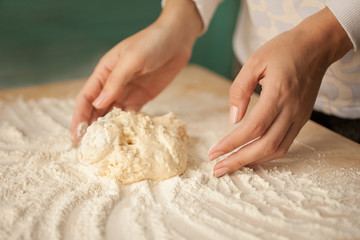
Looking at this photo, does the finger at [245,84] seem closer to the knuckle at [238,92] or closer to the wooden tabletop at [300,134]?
the knuckle at [238,92]

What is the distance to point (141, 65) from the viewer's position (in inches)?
47.6

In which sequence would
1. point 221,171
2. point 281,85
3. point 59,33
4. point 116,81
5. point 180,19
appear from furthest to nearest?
1. point 59,33
2. point 180,19
3. point 116,81
4. point 221,171
5. point 281,85

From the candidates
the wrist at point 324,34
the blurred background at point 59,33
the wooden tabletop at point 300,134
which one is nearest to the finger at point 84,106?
the wooden tabletop at point 300,134

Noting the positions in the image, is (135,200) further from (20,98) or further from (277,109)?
(20,98)

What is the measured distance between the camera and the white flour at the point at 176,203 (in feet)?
2.49

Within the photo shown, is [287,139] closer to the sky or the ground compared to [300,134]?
closer to the sky

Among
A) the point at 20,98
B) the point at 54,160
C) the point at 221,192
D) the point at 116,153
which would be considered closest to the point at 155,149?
the point at 116,153

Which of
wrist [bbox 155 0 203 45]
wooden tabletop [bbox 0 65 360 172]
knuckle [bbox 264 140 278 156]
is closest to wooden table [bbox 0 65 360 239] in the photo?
wooden tabletop [bbox 0 65 360 172]

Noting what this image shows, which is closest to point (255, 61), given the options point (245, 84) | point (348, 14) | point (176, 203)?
point (245, 84)

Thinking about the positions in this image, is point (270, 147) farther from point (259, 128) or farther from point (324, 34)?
point (324, 34)

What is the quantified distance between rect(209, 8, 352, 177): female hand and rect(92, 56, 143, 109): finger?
0.44m

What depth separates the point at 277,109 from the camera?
84 cm

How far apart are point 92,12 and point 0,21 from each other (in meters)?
0.49

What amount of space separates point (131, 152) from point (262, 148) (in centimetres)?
36
